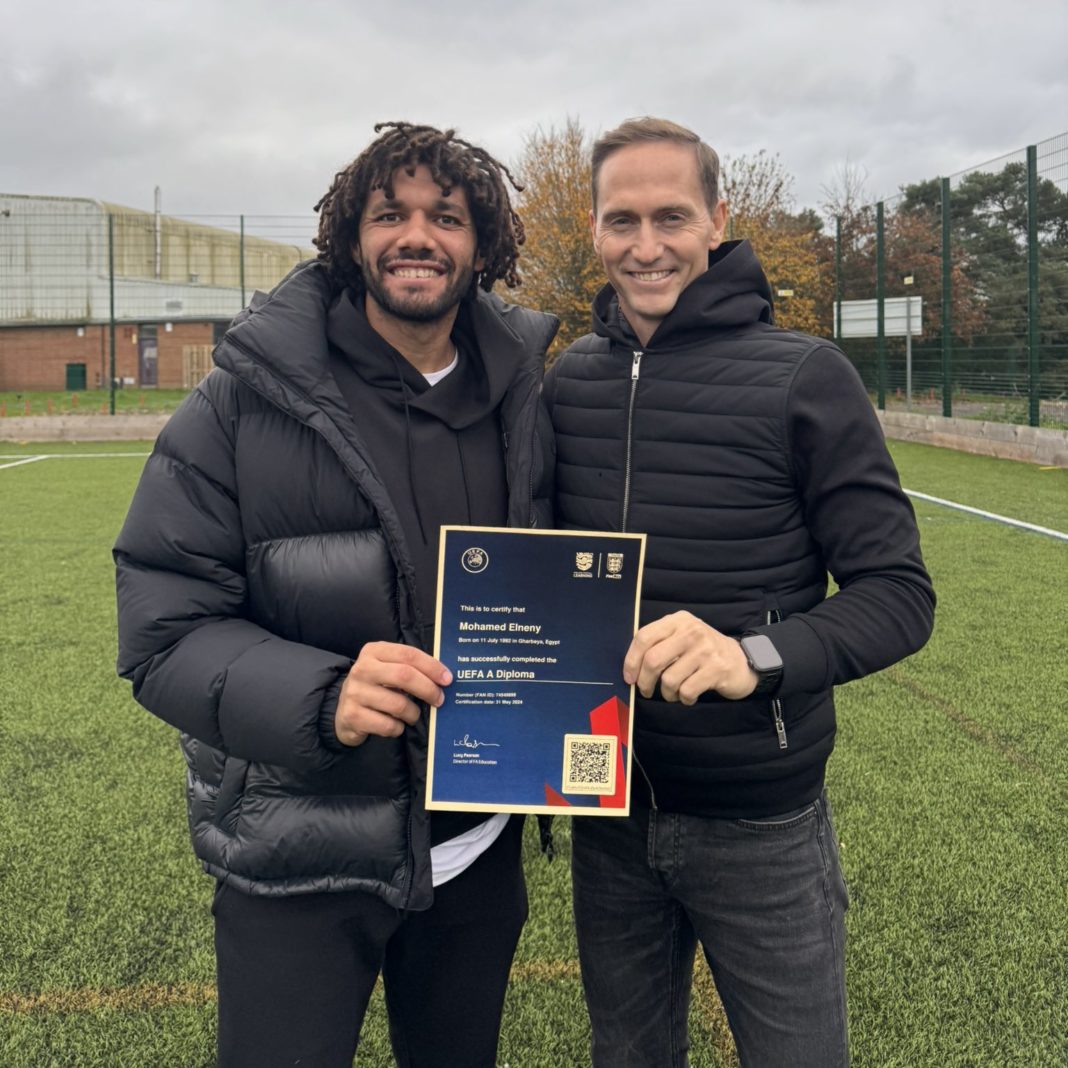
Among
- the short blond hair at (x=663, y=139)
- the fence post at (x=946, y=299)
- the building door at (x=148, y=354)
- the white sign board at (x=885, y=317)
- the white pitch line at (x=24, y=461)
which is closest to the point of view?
the short blond hair at (x=663, y=139)

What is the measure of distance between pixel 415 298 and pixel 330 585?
51 centimetres

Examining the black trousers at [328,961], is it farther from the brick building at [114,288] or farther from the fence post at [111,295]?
the fence post at [111,295]

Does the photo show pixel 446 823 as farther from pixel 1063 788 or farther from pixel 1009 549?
pixel 1009 549

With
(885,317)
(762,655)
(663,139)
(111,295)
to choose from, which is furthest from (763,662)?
(111,295)

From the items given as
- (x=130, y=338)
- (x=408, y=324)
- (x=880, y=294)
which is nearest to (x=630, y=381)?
(x=408, y=324)

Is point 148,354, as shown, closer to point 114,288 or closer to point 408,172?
point 114,288

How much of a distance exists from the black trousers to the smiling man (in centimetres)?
32

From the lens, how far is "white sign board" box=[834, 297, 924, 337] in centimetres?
1684

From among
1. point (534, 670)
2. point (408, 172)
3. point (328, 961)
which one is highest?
point (408, 172)

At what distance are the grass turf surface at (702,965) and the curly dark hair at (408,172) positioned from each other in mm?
1807

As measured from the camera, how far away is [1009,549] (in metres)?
7.80

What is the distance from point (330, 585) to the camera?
154cm
